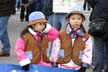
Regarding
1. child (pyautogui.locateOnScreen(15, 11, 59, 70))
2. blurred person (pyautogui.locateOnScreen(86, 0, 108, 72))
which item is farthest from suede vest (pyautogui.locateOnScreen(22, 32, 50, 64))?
blurred person (pyautogui.locateOnScreen(86, 0, 108, 72))

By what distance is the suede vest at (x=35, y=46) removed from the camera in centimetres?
573

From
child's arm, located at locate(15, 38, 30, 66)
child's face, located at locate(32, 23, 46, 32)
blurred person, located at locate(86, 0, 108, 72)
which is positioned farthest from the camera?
blurred person, located at locate(86, 0, 108, 72)

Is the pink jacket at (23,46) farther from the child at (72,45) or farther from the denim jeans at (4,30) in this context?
the denim jeans at (4,30)

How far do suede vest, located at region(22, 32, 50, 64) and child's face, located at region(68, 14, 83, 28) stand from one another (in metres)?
0.40

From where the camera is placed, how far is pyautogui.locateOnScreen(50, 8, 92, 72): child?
575 centimetres

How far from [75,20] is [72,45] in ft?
1.07

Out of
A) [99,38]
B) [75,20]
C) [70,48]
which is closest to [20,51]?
[70,48]

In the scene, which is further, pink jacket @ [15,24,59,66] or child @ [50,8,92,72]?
child @ [50,8,92,72]

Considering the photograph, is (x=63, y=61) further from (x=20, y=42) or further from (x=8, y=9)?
(x=8, y=9)

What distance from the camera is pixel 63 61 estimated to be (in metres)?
5.83

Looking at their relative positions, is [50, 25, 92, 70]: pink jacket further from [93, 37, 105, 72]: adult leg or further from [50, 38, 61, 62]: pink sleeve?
[93, 37, 105, 72]: adult leg

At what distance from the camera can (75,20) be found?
573cm

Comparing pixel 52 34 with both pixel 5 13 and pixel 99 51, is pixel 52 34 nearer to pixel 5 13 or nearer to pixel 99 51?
pixel 99 51

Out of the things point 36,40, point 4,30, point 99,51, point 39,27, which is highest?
point 39,27
